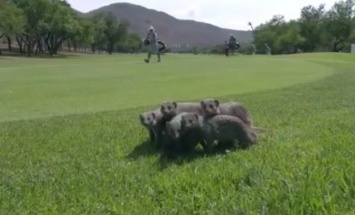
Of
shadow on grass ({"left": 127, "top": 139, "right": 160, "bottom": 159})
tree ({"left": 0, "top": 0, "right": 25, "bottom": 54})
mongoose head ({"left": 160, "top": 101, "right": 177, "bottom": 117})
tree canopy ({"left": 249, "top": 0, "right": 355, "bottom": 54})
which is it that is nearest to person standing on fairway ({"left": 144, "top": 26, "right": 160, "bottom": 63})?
shadow on grass ({"left": 127, "top": 139, "right": 160, "bottom": 159})

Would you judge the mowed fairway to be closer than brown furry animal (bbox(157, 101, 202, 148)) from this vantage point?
Yes

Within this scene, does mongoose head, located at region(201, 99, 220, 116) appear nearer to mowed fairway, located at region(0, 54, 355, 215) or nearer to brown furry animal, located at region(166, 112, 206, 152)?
brown furry animal, located at region(166, 112, 206, 152)

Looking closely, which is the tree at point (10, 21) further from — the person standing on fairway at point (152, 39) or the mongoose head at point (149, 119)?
the mongoose head at point (149, 119)

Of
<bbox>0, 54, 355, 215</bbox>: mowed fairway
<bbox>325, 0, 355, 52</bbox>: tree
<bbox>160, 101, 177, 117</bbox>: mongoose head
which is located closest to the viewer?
<bbox>0, 54, 355, 215</bbox>: mowed fairway

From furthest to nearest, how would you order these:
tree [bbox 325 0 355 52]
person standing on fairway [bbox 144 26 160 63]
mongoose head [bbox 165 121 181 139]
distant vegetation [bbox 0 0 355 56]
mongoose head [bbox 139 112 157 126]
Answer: tree [bbox 325 0 355 52], distant vegetation [bbox 0 0 355 56], person standing on fairway [bbox 144 26 160 63], mongoose head [bbox 139 112 157 126], mongoose head [bbox 165 121 181 139]

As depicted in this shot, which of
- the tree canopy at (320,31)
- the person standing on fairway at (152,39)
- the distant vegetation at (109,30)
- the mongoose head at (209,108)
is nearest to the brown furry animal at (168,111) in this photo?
the mongoose head at (209,108)

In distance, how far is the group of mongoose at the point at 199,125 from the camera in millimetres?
4613

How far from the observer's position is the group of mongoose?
4.61 m

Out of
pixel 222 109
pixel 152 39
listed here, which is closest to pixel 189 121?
pixel 222 109

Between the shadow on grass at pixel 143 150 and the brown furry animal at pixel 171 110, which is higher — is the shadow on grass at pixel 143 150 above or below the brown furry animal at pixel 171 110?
below

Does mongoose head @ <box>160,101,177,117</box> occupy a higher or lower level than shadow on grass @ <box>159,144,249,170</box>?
higher

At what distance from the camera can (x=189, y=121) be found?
15.0 ft

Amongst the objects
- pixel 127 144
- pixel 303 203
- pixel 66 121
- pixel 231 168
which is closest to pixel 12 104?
pixel 66 121

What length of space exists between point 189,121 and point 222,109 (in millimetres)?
645
